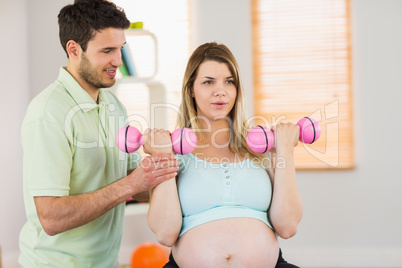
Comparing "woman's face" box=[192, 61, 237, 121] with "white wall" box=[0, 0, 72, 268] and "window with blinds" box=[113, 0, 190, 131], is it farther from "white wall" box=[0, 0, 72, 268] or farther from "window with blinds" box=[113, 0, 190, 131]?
"white wall" box=[0, 0, 72, 268]

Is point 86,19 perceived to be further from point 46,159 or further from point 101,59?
point 46,159

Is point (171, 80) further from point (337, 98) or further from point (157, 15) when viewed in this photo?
point (337, 98)

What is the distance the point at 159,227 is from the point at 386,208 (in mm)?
2384

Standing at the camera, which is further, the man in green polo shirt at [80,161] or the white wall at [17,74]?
the white wall at [17,74]

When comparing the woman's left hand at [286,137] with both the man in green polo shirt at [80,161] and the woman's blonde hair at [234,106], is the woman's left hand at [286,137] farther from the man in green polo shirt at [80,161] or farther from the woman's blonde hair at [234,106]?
the man in green polo shirt at [80,161]

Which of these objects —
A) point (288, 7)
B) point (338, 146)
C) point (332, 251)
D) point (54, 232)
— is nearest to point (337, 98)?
point (338, 146)

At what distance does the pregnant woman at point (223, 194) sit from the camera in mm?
1425

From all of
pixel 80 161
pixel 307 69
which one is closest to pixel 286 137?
pixel 80 161

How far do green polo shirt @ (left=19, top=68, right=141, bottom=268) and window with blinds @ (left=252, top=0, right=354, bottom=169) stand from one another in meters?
1.82

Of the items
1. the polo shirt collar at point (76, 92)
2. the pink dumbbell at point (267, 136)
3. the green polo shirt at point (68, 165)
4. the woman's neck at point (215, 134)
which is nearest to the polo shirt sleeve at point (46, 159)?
the green polo shirt at point (68, 165)

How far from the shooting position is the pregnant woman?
1.42 m

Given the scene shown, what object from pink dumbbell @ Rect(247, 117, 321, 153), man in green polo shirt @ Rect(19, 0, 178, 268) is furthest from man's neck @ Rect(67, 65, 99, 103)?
pink dumbbell @ Rect(247, 117, 321, 153)

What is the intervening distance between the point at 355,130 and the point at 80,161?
2.36m

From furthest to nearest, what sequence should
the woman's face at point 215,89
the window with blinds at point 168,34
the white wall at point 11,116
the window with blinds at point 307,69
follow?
1. the window with blinds at point 168,34
2. the window with blinds at point 307,69
3. the white wall at point 11,116
4. the woman's face at point 215,89
